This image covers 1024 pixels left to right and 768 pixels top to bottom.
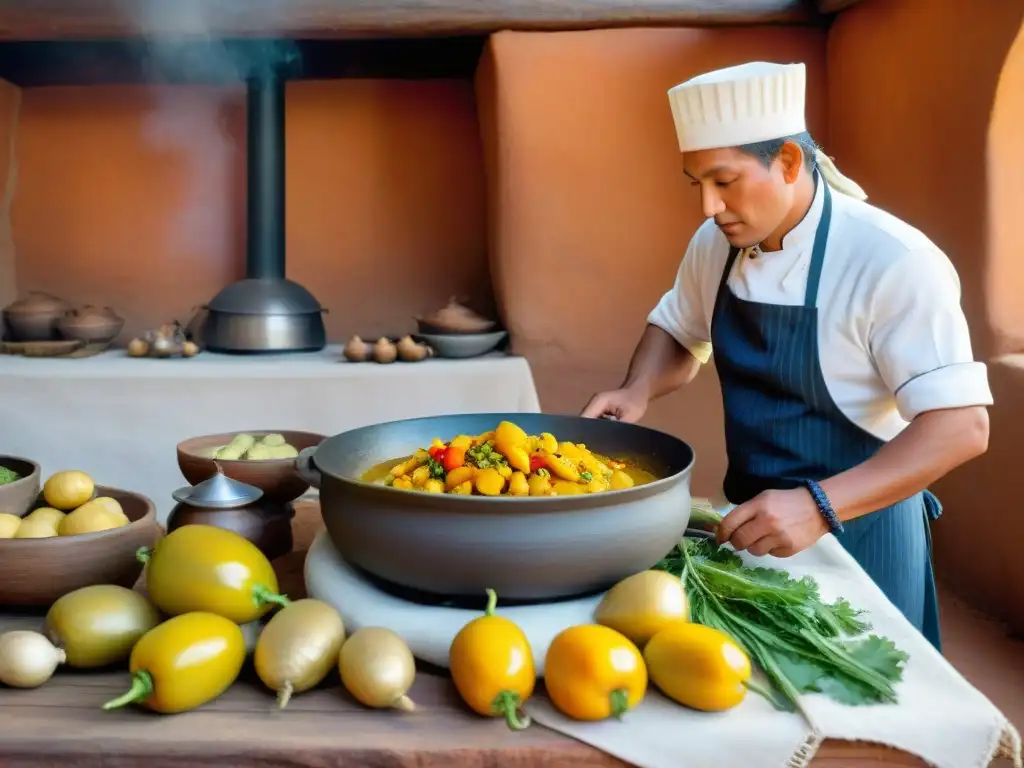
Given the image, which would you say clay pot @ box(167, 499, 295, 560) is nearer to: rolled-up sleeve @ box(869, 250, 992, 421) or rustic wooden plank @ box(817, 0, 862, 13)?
rolled-up sleeve @ box(869, 250, 992, 421)

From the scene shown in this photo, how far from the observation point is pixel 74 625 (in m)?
0.81

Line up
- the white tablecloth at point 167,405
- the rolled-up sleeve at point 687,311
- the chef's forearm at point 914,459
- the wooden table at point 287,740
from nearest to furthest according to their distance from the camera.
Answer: the wooden table at point 287,740 → the chef's forearm at point 914,459 → the rolled-up sleeve at point 687,311 → the white tablecloth at point 167,405

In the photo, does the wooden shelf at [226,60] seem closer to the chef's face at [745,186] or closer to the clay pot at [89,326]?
the clay pot at [89,326]

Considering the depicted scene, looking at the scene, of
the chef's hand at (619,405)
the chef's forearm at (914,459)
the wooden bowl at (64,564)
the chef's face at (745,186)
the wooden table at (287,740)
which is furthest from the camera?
the chef's hand at (619,405)

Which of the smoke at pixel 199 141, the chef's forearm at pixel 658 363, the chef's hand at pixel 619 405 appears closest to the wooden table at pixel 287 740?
the chef's hand at pixel 619 405

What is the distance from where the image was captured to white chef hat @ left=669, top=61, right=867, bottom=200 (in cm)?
136

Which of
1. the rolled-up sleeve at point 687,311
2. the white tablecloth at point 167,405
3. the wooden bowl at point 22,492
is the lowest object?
the white tablecloth at point 167,405

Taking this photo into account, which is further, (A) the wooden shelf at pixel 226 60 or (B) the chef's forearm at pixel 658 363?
(A) the wooden shelf at pixel 226 60

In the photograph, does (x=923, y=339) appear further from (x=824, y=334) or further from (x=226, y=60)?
(x=226, y=60)

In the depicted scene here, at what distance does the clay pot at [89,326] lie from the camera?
316cm

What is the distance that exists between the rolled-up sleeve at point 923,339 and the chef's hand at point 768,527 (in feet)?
1.05

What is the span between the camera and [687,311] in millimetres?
1796

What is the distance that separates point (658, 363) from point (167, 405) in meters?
1.75

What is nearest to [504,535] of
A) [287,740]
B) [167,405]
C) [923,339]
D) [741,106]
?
[287,740]
